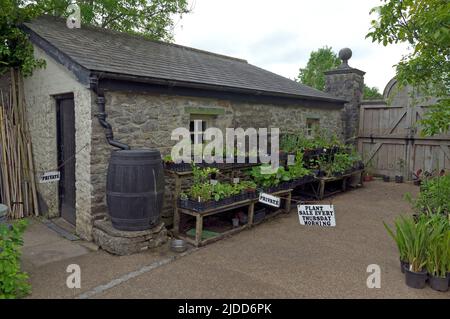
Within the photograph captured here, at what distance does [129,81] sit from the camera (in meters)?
5.23

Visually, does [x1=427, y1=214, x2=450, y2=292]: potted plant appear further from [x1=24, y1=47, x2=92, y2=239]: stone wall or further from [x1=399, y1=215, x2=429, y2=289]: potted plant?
[x1=24, y1=47, x2=92, y2=239]: stone wall

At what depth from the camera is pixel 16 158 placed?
6617 millimetres

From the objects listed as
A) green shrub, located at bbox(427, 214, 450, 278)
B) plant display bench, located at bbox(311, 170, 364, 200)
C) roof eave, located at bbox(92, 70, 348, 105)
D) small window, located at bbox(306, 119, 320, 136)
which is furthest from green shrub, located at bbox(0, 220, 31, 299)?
small window, located at bbox(306, 119, 320, 136)

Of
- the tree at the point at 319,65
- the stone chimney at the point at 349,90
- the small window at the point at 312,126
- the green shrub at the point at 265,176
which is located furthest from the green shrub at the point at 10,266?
the tree at the point at 319,65

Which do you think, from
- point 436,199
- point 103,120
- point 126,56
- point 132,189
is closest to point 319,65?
point 126,56

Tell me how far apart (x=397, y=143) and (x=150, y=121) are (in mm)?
8516

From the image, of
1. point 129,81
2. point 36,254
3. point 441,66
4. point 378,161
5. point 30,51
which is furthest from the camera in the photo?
point 378,161

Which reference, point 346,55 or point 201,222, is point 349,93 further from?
point 201,222

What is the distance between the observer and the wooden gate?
32.4 ft

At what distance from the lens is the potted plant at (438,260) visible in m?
3.60

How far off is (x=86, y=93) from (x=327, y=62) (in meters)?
24.8

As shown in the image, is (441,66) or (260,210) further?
(260,210)

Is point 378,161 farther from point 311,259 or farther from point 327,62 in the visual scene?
point 327,62

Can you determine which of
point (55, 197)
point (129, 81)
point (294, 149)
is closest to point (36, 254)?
point (55, 197)
